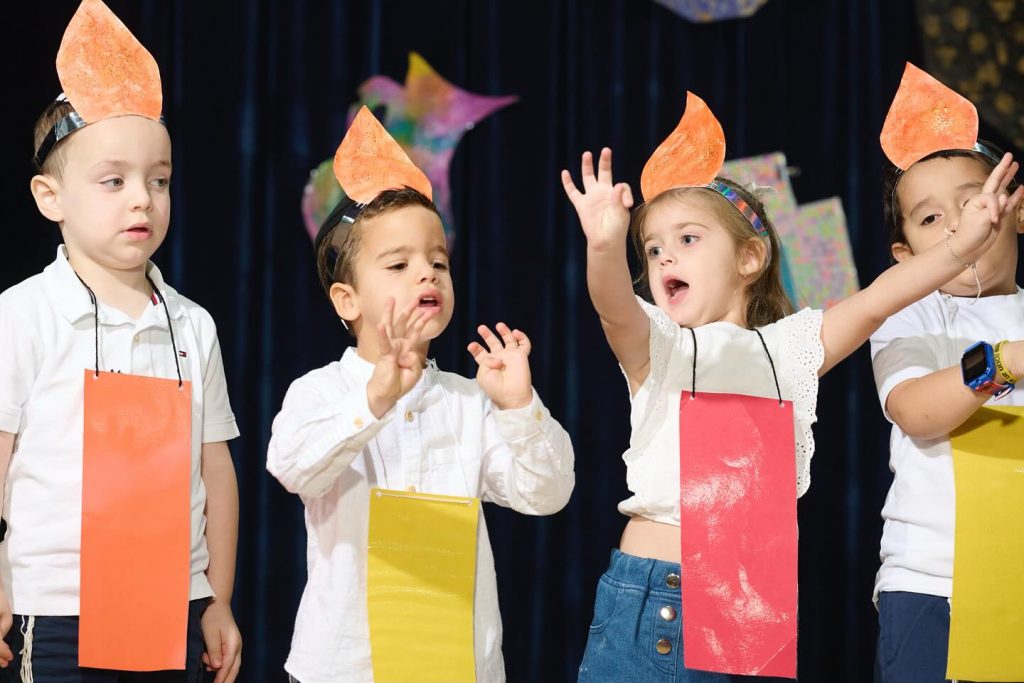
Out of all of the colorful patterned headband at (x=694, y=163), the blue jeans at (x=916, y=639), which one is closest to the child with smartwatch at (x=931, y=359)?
the blue jeans at (x=916, y=639)

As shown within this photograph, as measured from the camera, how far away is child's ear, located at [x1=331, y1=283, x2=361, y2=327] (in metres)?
1.71

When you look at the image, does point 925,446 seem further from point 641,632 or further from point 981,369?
point 641,632

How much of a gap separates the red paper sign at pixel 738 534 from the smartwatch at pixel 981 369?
9.4 inches

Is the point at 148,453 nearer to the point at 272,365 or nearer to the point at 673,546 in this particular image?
the point at 673,546

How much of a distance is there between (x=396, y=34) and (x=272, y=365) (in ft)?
2.84

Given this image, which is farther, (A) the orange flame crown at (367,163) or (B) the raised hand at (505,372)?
(A) the orange flame crown at (367,163)

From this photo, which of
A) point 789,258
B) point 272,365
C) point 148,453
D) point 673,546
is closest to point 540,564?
point 272,365

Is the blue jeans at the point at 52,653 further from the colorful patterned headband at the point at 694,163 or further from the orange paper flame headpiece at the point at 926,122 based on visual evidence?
the orange paper flame headpiece at the point at 926,122

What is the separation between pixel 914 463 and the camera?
5.52 ft

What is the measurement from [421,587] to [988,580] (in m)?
0.77

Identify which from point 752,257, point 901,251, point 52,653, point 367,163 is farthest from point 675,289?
point 52,653

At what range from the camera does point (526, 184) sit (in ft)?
9.39

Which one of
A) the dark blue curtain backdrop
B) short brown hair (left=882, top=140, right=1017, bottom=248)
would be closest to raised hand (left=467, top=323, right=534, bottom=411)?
short brown hair (left=882, top=140, right=1017, bottom=248)

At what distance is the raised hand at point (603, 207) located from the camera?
1.44 meters
